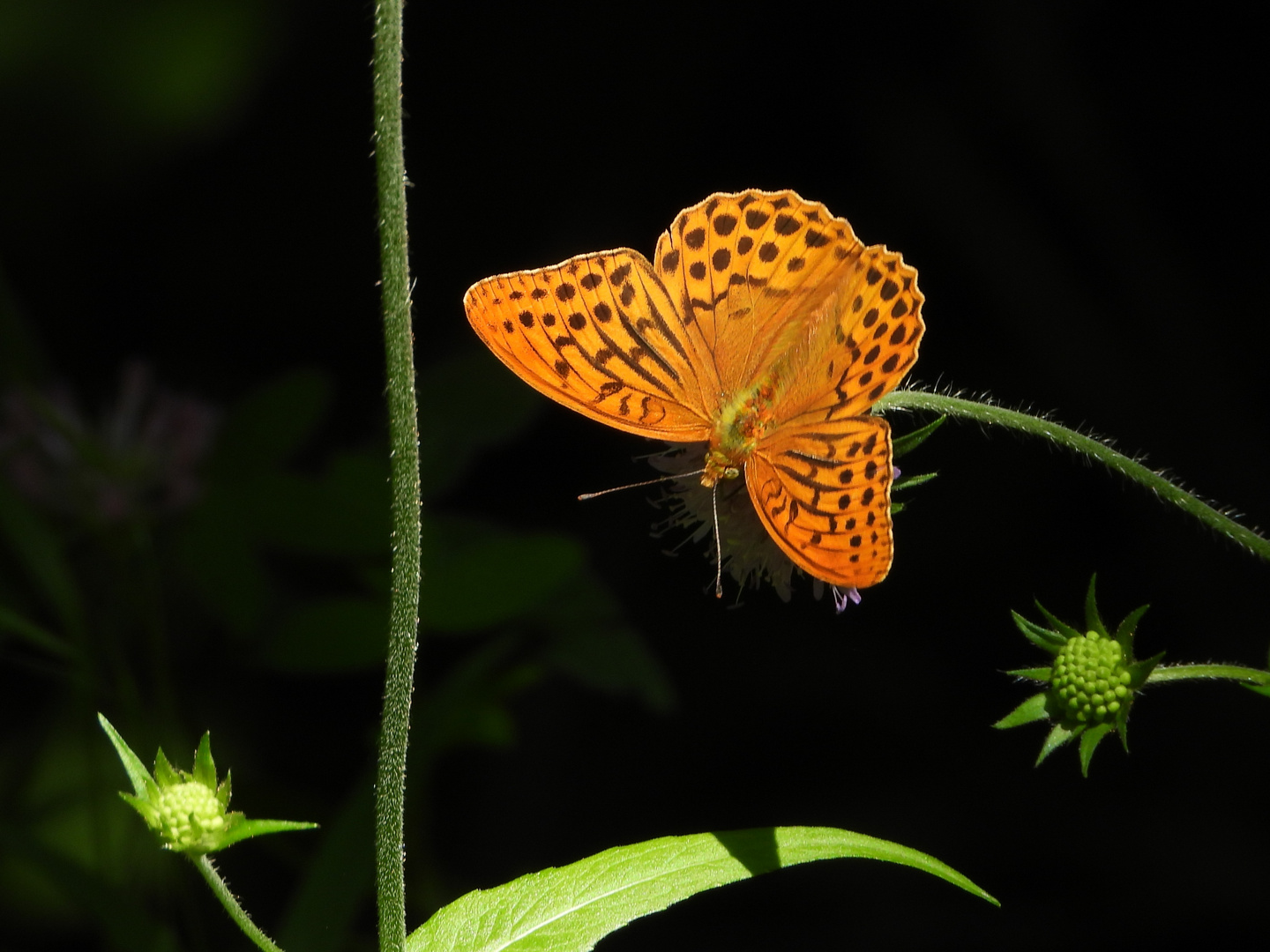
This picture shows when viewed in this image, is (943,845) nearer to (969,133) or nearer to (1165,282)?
(1165,282)

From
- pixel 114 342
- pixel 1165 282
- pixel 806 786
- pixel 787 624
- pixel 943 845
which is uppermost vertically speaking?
pixel 114 342

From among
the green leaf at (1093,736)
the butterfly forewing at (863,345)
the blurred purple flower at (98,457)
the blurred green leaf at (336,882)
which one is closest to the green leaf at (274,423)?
the blurred purple flower at (98,457)

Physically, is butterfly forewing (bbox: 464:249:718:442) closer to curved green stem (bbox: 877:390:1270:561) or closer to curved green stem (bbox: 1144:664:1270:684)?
curved green stem (bbox: 877:390:1270:561)

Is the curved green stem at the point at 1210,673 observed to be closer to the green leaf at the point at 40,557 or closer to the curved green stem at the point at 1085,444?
the curved green stem at the point at 1085,444

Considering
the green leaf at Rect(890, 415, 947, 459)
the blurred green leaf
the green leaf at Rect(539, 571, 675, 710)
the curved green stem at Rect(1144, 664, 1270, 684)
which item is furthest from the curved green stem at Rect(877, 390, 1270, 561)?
the blurred green leaf

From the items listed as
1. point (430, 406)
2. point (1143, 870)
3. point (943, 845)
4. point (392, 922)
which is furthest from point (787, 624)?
point (392, 922)

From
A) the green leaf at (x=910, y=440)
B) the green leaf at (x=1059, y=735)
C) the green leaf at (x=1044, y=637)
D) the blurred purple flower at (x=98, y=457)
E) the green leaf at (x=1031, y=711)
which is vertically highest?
the blurred purple flower at (x=98, y=457)

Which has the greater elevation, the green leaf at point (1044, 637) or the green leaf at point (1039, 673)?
the green leaf at point (1044, 637)
